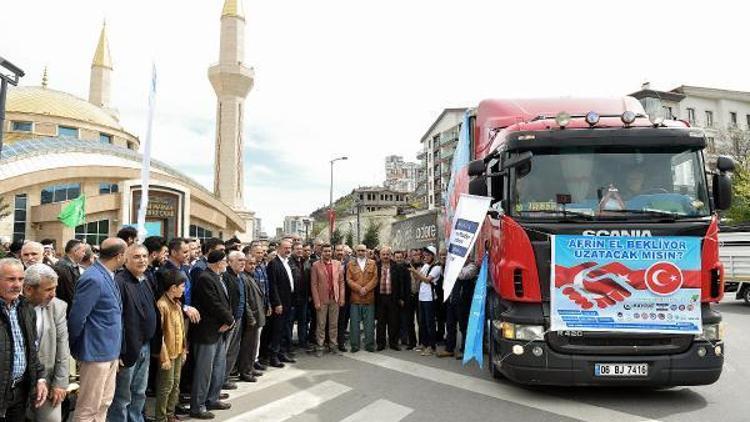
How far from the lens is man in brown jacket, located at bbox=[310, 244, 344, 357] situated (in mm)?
8977

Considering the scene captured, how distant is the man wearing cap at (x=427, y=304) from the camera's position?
29.0 feet

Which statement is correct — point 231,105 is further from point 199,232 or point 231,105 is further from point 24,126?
point 24,126

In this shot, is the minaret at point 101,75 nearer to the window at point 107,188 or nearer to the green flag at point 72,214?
the window at point 107,188

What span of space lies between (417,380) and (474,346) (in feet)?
3.18

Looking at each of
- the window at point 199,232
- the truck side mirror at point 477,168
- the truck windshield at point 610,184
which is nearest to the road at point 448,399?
the truck windshield at point 610,184

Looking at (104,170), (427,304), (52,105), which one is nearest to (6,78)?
(427,304)

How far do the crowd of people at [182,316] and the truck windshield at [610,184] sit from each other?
2.67 m

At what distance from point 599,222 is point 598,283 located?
0.64 m

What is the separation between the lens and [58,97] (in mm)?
55812

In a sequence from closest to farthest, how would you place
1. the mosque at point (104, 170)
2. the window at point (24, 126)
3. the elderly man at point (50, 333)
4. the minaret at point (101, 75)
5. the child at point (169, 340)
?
1. the elderly man at point (50, 333)
2. the child at point (169, 340)
3. the mosque at point (104, 170)
4. the window at point (24, 126)
5. the minaret at point (101, 75)

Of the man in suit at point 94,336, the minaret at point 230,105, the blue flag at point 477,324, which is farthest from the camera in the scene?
the minaret at point 230,105

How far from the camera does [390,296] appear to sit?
9.41 m

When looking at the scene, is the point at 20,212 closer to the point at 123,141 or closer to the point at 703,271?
the point at 123,141

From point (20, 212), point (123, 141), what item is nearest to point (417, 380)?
point (20, 212)
